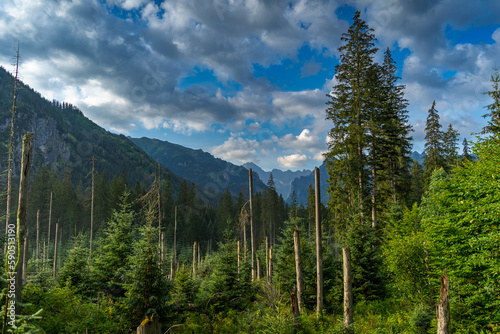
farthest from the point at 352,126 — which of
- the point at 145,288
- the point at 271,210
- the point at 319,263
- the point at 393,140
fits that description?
the point at 271,210

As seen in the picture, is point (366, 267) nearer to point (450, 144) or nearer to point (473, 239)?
point (473, 239)

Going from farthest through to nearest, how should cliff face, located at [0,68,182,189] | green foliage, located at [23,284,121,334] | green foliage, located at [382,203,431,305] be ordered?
cliff face, located at [0,68,182,189] → green foliage, located at [382,203,431,305] → green foliage, located at [23,284,121,334]

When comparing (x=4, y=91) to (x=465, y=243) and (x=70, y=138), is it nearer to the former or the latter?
(x=70, y=138)

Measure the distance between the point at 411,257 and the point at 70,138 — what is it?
20306 cm

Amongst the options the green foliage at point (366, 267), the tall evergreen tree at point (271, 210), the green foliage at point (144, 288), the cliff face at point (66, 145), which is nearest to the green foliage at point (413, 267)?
the green foliage at point (366, 267)

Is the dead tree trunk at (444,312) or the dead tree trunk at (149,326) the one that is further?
the dead tree trunk at (444,312)

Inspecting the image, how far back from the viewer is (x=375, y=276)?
47.2 feet

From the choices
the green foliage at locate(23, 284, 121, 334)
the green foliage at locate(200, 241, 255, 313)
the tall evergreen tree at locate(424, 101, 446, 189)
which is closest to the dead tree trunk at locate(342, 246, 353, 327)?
the green foliage at locate(200, 241, 255, 313)

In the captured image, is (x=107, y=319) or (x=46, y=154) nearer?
(x=107, y=319)

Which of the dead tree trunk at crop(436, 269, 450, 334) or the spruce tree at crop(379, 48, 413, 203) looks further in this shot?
the spruce tree at crop(379, 48, 413, 203)

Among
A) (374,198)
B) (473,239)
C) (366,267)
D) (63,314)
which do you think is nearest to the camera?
(63,314)

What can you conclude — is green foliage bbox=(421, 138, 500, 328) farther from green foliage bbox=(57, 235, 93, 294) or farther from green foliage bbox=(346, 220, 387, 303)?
green foliage bbox=(57, 235, 93, 294)

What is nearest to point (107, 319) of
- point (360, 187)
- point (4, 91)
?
point (360, 187)

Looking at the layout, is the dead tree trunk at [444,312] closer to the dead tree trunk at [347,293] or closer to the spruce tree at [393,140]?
the dead tree trunk at [347,293]
